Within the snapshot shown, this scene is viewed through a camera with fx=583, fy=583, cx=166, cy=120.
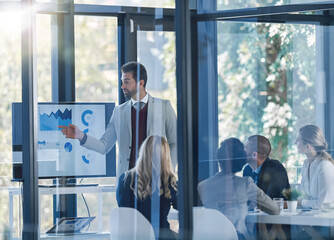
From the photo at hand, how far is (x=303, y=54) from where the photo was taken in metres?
4.27

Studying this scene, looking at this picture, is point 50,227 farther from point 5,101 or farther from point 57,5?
point 57,5

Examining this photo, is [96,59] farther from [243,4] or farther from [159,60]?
[243,4]

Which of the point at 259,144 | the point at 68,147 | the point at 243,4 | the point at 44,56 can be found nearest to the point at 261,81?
the point at 259,144

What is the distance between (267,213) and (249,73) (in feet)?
3.31

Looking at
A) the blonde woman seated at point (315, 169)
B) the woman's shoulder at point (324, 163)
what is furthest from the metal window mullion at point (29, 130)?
the woman's shoulder at point (324, 163)

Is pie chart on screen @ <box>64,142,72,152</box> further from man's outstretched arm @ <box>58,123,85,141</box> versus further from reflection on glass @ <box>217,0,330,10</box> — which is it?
reflection on glass @ <box>217,0,330,10</box>

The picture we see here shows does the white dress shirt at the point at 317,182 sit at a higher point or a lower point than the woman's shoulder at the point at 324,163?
lower

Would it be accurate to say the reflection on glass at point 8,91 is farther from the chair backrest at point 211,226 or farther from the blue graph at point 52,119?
the chair backrest at point 211,226

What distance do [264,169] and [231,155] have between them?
26cm

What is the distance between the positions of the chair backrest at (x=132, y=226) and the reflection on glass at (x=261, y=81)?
2.70 feet

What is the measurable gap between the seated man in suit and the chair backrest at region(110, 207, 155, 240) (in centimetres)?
80

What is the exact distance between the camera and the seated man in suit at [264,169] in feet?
13.7

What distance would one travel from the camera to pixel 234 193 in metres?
4.16

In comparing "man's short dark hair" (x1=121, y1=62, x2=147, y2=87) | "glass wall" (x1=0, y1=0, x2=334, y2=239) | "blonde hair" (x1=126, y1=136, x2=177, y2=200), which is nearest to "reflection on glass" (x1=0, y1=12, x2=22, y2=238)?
"glass wall" (x1=0, y1=0, x2=334, y2=239)
